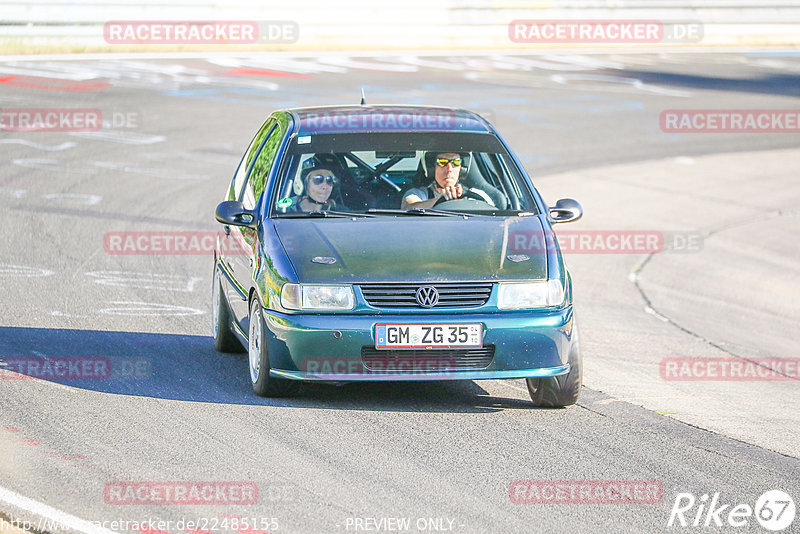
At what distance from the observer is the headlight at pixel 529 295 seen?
7.82 meters

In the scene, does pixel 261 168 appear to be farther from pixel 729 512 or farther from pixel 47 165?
pixel 47 165

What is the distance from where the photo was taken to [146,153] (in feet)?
65.7

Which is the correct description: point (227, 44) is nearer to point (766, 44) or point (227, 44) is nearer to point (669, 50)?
point (669, 50)

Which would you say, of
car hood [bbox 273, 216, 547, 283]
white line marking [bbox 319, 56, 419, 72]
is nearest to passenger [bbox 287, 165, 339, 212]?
car hood [bbox 273, 216, 547, 283]

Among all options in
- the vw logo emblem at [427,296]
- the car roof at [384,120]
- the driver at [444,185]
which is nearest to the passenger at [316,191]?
the car roof at [384,120]

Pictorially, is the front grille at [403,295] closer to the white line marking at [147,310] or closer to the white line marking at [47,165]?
the white line marking at [147,310]

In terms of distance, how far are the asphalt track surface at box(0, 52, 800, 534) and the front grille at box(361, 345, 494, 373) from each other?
0.33 m

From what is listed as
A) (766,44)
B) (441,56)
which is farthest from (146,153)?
(766,44)

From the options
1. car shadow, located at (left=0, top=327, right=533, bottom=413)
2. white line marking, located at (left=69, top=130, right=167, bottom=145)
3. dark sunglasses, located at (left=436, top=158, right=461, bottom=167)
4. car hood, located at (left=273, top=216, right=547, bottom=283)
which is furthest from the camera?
white line marking, located at (left=69, top=130, right=167, bottom=145)

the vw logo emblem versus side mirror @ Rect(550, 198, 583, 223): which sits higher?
side mirror @ Rect(550, 198, 583, 223)

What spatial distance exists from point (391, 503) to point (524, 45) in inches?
1185

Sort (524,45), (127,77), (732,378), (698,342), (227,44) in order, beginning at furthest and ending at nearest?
(524,45) → (227,44) → (127,77) → (698,342) → (732,378)

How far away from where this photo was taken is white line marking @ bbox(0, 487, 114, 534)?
5.83 meters

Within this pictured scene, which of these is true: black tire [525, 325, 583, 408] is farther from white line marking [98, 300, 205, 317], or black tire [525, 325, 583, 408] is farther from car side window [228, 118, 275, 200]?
white line marking [98, 300, 205, 317]
